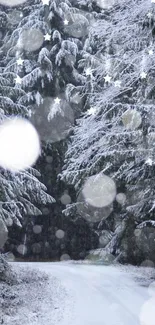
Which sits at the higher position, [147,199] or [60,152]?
[60,152]

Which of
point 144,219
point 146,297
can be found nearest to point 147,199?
point 144,219

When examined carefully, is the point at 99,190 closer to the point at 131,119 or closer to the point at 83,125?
the point at 83,125

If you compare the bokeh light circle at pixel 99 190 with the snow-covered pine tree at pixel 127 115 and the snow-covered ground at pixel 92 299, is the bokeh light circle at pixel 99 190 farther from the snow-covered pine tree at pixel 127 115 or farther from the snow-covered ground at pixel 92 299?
the snow-covered ground at pixel 92 299

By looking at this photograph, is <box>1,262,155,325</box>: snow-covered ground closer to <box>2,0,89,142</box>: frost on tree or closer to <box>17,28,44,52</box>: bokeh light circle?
<box>2,0,89,142</box>: frost on tree

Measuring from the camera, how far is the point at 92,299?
10234mm

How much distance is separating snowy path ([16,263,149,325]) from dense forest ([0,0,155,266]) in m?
1.92

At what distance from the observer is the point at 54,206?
22109 mm

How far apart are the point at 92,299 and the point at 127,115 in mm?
5677

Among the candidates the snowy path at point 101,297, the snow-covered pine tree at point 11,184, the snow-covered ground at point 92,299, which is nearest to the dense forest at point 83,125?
the snow-covered pine tree at point 11,184

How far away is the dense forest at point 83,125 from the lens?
13023 mm

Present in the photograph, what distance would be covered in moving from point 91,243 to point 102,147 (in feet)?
29.7

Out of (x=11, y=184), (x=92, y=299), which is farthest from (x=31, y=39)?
(x=92, y=299)

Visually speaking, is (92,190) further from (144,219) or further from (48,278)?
(48,278)

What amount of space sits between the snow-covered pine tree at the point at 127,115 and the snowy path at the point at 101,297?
2.06m
